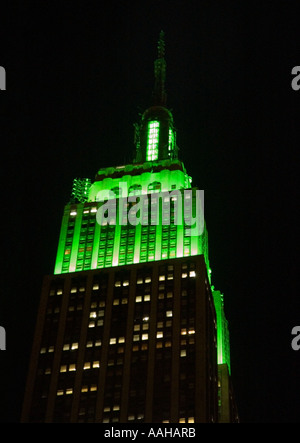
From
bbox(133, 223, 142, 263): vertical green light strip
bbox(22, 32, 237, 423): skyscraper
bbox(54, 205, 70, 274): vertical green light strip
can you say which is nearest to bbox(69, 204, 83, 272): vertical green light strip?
bbox(22, 32, 237, 423): skyscraper

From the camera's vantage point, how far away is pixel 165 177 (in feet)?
651

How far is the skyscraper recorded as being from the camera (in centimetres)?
15075

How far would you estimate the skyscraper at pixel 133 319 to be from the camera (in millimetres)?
150750

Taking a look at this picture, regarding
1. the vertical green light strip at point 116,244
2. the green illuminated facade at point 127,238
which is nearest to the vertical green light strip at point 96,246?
the green illuminated facade at point 127,238

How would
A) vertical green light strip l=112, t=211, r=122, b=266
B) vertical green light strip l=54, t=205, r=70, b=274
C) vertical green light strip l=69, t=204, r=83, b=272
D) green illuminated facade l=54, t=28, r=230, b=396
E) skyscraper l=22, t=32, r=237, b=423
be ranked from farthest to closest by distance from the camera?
1. vertical green light strip l=54, t=205, r=70, b=274
2. vertical green light strip l=69, t=204, r=83, b=272
3. vertical green light strip l=112, t=211, r=122, b=266
4. green illuminated facade l=54, t=28, r=230, b=396
5. skyscraper l=22, t=32, r=237, b=423

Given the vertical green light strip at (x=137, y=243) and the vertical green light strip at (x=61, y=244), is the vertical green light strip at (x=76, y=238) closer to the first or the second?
the vertical green light strip at (x=61, y=244)

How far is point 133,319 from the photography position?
164500 mm

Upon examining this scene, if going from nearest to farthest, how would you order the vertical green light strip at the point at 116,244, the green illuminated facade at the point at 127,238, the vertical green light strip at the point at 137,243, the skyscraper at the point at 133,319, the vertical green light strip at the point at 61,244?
the skyscraper at the point at 133,319 → the vertical green light strip at the point at 137,243 → the green illuminated facade at the point at 127,238 → the vertical green light strip at the point at 116,244 → the vertical green light strip at the point at 61,244

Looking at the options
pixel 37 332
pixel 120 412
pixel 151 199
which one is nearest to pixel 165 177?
pixel 151 199

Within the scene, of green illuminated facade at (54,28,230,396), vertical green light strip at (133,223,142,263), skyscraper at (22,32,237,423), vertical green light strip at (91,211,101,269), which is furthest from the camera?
vertical green light strip at (91,211,101,269)

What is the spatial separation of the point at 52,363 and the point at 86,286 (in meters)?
19.3

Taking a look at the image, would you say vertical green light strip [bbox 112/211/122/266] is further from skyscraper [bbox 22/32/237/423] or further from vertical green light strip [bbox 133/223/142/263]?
vertical green light strip [bbox 133/223/142/263]
